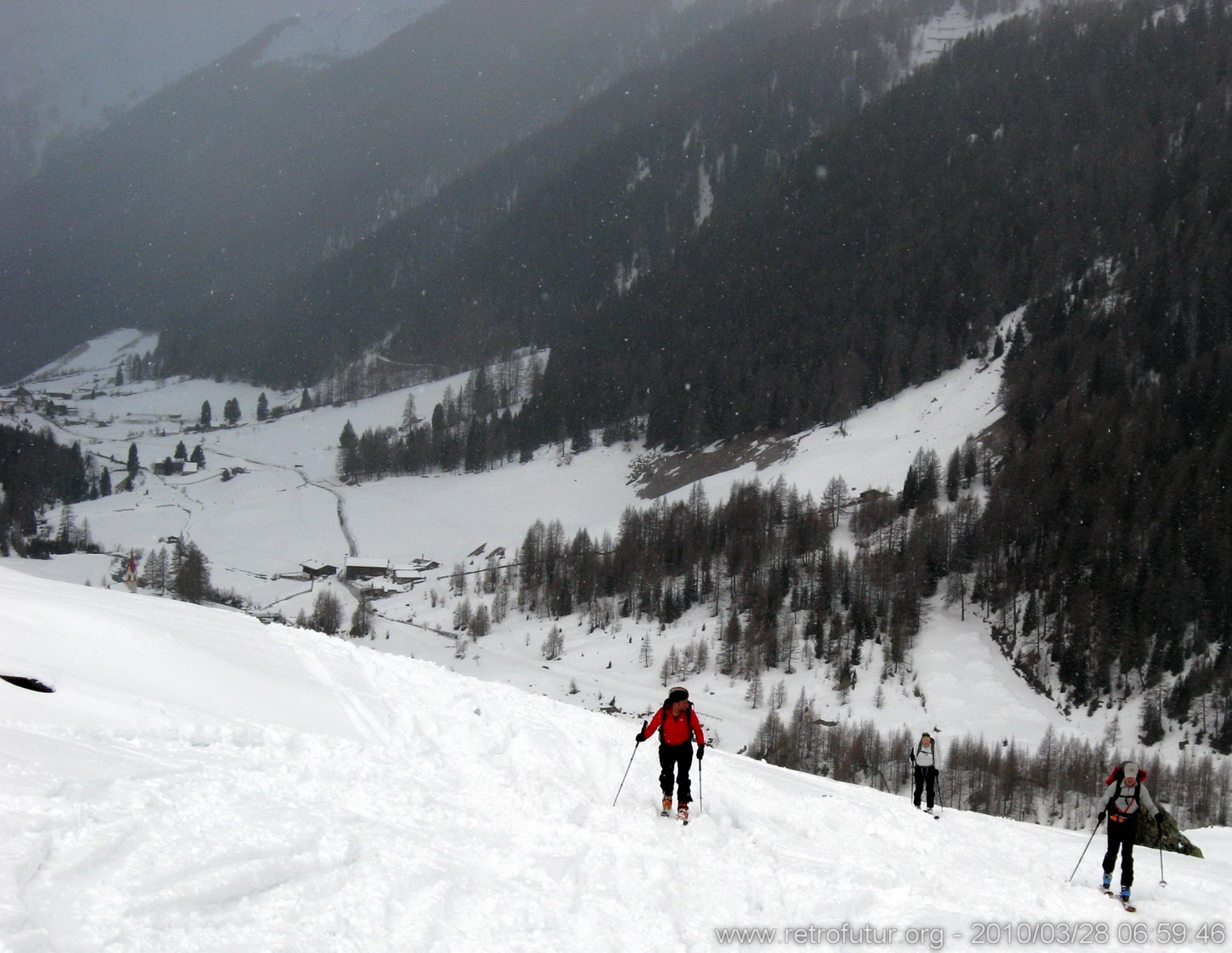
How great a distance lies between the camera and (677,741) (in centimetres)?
1187

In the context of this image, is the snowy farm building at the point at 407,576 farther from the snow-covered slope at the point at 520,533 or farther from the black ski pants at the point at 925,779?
the black ski pants at the point at 925,779

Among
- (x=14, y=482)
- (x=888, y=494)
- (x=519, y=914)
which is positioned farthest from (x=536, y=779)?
(x=14, y=482)

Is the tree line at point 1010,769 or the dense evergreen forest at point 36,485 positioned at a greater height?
the dense evergreen forest at point 36,485

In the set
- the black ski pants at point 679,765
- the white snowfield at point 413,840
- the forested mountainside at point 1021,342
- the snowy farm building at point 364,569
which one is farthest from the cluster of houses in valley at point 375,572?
the black ski pants at point 679,765

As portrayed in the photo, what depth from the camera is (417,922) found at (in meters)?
7.69

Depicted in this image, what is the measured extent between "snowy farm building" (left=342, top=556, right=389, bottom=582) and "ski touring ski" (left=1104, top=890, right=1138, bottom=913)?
319 feet

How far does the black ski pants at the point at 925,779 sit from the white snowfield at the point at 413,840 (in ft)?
5.38

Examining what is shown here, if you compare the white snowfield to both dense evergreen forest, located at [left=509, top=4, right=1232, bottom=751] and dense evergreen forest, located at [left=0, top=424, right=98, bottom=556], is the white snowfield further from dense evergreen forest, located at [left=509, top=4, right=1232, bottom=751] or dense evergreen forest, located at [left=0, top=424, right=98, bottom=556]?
dense evergreen forest, located at [left=0, top=424, right=98, bottom=556]

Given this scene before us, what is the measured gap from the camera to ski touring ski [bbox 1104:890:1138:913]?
33.2 feet

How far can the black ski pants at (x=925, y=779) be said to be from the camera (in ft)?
55.5

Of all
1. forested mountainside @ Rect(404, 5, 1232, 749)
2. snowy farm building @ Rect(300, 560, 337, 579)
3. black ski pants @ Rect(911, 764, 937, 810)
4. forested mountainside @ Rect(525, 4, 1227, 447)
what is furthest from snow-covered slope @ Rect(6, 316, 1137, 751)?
black ski pants @ Rect(911, 764, 937, 810)

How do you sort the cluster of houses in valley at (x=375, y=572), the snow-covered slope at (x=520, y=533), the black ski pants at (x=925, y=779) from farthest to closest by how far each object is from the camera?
1. the cluster of houses in valley at (x=375, y=572)
2. the snow-covered slope at (x=520, y=533)
3. the black ski pants at (x=925, y=779)

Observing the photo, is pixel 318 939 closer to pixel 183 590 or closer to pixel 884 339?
pixel 183 590
